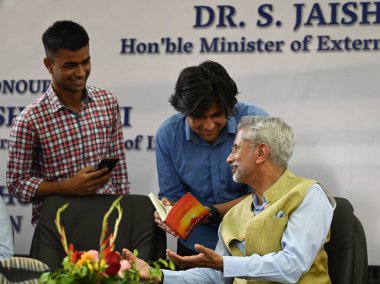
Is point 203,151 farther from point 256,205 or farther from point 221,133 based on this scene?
point 256,205

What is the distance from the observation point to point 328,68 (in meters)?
4.59

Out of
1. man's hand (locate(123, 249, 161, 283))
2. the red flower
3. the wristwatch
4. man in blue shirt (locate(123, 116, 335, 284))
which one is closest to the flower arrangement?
the red flower

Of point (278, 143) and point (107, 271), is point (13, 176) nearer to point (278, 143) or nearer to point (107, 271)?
point (278, 143)

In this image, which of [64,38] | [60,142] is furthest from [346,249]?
[64,38]

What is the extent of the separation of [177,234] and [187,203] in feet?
0.45

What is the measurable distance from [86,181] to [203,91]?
2.27ft

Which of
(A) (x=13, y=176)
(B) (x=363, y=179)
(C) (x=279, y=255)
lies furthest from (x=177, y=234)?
(B) (x=363, y=179)

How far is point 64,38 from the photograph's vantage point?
4312 mm

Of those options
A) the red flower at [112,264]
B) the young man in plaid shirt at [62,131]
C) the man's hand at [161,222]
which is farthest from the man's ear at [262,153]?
the red flower at [112,264]

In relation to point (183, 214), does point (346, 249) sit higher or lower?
lower

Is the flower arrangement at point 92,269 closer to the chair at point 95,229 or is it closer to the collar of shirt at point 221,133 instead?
the chair at point 95,229

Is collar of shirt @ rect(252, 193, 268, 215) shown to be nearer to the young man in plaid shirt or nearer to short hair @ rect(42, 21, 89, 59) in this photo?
the young man in plaid shirt

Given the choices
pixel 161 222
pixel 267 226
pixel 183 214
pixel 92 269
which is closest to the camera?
pixel 92 269

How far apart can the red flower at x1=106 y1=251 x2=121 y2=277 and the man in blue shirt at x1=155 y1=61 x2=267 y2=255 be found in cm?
149
